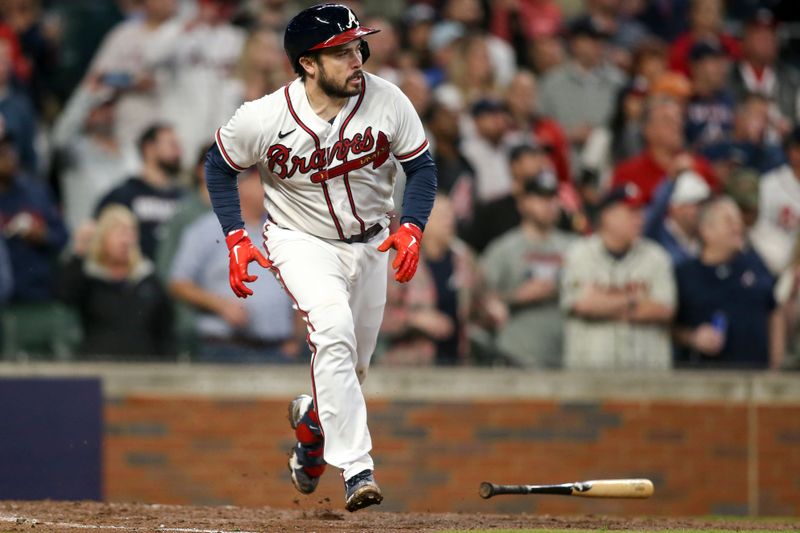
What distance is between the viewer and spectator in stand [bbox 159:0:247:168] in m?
10.8

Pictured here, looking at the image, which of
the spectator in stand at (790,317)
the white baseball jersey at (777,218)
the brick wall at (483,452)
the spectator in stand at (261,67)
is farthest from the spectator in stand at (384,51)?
the spectator in stand at (790,317)

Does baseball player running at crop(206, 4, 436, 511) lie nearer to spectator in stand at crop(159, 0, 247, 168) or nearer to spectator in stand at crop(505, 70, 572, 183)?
spectator in stand at crop(159, 0, 247, 168)

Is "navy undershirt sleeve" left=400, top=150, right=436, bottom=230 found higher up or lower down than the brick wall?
higher up

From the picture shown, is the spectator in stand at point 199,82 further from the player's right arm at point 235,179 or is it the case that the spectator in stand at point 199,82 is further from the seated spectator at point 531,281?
the player's right arm at point 235,179

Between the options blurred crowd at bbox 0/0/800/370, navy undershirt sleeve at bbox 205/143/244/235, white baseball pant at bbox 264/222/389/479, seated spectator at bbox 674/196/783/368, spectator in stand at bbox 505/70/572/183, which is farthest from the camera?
spectator in stand at bbox 505/70/572/183

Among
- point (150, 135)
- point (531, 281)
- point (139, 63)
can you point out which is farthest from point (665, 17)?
point (150, 135)

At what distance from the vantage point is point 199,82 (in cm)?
1098

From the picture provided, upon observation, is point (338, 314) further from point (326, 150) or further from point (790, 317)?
point (790, 317)

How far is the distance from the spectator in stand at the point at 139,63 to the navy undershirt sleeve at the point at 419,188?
4.56 metres

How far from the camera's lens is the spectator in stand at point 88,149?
1045cm

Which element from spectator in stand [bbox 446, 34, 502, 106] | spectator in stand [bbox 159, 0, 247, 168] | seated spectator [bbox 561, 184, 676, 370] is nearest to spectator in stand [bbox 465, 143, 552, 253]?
seated spectator [bbox 561, 184, 676, 370]

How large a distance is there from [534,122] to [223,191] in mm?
5335

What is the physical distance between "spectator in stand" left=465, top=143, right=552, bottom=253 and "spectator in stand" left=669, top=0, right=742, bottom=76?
2270 mm

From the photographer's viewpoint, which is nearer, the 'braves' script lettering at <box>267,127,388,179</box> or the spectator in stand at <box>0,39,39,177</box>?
the 'braves' script lettering at <box>267,127,388,179</box>
